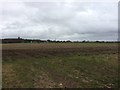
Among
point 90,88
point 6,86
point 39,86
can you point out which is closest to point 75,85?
point 90,88

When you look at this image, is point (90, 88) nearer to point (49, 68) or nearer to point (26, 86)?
point (26, 86)

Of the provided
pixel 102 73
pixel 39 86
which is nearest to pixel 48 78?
pixel 39 86

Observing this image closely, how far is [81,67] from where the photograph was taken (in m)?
22.5

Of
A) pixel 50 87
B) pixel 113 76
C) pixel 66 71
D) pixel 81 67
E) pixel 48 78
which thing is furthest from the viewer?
pixel 81 67

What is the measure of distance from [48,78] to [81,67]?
217 inches

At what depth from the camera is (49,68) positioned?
71.1ft

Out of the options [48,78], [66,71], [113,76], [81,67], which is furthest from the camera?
[81,67]

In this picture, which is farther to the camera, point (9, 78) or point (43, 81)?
point (9, 78)

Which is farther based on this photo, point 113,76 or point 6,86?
point 113,76

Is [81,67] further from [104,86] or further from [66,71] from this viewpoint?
[104,86]

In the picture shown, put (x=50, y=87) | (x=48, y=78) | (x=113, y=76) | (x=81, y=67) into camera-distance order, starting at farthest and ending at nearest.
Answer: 1. (x=81, y=67)
2. (x=113, y=76)
3. (x=48, y=78)
4. (x=50, y=87)

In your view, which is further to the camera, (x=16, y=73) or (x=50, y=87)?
(x=16, y=73)

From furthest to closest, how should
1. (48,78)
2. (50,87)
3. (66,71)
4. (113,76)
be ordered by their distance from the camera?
(66,71), (113,76), (48,78), (50,87)

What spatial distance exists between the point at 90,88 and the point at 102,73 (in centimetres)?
490
